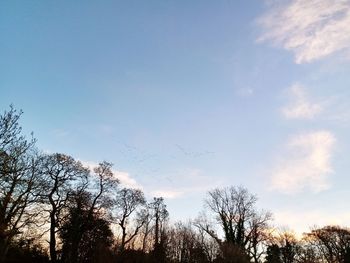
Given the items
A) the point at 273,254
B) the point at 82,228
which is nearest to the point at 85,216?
the point at 82,228

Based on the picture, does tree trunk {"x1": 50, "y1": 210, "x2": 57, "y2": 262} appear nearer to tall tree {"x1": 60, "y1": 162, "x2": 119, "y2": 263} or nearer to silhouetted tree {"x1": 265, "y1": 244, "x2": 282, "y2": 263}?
tall tree {"x1": 60, "y1": 162, "x2": 119, "y2": 263}

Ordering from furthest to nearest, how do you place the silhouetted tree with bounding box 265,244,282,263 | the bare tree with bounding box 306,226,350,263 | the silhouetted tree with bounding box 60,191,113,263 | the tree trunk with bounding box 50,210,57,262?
the silhouetted tree with bounding box 265,244,282,263, the bare tree with bounding box 306,226,350,263, the silhouetted tree with bounding box 60,191,113,263, the tree trunk with bounding box 50,210,57,262

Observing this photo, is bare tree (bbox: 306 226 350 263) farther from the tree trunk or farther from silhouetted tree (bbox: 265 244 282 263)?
the tree trunk

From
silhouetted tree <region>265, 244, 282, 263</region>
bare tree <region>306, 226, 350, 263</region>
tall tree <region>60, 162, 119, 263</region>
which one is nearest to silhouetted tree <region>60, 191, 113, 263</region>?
tall tree <region>60, 162, 119, 263</region>

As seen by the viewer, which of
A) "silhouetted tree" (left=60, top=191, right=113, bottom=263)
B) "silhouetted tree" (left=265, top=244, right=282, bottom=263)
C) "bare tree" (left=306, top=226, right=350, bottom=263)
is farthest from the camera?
"silhouetted tree" (left=265, top=244, right=282, bottom=263)

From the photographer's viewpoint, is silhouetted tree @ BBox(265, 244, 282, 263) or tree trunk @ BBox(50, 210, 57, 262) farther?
silhouetted tree @ BBox(265, 244, 282, 263)

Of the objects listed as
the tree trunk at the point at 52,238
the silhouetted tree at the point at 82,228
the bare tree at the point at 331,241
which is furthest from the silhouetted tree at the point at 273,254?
the tree trunk at the point at 52,238

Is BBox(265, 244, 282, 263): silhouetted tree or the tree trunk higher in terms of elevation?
BBox(265, 244, 282, 263): silhouetted tree

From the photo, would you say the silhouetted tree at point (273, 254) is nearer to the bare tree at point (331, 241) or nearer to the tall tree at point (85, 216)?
the bare tree at point (331, 241)

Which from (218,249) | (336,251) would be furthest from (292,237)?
(218,249)

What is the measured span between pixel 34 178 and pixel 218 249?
24.0 meters

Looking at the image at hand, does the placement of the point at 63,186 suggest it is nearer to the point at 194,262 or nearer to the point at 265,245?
the point at 194,262

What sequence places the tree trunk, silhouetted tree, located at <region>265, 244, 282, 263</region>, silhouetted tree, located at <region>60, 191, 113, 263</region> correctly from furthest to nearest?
silhouetted tree, located at <region>265, 244, 282, 263</region> → silhouetted tree, located at <region>60, 191, 113, 263</region> → the tree trunk

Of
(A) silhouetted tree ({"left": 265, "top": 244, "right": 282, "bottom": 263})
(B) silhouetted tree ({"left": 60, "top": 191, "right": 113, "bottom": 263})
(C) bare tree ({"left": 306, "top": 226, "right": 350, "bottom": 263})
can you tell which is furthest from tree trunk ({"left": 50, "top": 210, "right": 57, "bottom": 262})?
(C) bare tree ({"left": 306, "top": 226, "right": 350, "bottom": 263})
